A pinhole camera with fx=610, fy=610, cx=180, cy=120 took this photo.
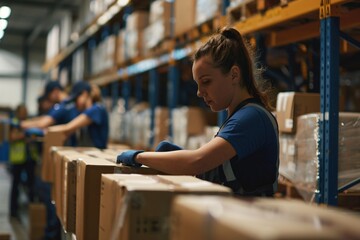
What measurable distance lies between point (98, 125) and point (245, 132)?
3955 millimetres

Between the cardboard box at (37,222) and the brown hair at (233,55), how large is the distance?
5676 millimetres

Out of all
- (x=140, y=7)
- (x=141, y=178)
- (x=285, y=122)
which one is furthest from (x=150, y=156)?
(x=140, y=7)

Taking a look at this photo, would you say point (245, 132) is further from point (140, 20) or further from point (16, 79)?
point (16, 79)

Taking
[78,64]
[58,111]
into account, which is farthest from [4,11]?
[58,111]

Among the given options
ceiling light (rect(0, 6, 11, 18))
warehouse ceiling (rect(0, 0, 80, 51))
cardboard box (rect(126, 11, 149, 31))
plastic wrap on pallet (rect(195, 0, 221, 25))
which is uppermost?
warehouse ceiling (rect(0, 0, 80, 51))

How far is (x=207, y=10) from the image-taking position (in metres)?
6.18

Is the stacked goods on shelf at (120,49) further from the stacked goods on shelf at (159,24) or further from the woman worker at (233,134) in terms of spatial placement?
the woman worker at (233,134)

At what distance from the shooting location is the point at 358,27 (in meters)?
4.30

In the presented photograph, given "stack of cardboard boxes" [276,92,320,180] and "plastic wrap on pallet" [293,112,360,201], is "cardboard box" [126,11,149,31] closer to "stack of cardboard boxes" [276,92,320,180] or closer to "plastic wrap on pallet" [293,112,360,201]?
"stack of cardboard boxes" [276,92,320,180]

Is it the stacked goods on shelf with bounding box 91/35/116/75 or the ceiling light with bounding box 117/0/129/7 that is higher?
the ceiling light with bounding box 117/0/129/7

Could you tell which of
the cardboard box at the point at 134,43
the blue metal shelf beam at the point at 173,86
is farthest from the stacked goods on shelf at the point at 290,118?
the cardboard box at the point at 134,43

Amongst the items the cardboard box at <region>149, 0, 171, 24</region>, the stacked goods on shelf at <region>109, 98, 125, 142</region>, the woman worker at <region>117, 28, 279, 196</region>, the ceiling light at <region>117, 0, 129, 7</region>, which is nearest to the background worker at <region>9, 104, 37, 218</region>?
the stacked goods on shelf at <region>109, 98, 125, 142</region>

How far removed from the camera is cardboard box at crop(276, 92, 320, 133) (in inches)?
177

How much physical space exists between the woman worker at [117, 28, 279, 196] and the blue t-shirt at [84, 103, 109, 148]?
133 inches
